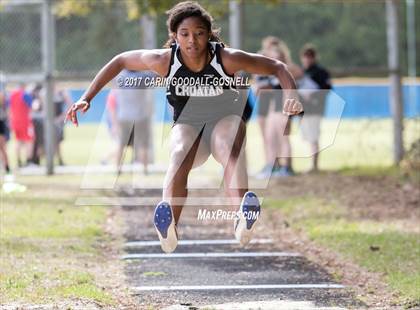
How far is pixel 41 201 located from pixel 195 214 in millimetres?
1942

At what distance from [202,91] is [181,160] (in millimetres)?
529

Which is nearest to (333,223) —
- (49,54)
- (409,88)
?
(49,54)

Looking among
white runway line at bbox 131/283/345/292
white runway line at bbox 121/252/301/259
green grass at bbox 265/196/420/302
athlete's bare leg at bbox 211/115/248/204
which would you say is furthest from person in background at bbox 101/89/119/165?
athlete's bare leg at bbox 211/115/248/204

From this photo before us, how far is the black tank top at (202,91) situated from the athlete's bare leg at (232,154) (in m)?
0.18

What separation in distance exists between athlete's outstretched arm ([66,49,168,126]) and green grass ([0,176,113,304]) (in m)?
1.25

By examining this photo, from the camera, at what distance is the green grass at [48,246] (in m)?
7.15

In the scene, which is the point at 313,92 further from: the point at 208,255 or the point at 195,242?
the point at 208,255

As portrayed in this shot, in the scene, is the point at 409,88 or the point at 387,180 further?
the point at 409,88

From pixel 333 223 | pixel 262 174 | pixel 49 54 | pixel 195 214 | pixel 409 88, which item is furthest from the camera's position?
pixel 409 88

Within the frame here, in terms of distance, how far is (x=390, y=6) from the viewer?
16516 millimetres

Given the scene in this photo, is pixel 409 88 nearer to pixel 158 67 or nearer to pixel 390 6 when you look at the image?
pixel 390 6

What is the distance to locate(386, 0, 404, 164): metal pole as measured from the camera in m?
16.2

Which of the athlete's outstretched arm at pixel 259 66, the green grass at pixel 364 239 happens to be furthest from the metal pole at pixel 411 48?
the athlete's outstretched arm at pixel 259 66

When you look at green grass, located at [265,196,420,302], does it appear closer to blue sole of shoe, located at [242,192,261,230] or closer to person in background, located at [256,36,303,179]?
blue sole of shoe, located at [242,192,261,230]
